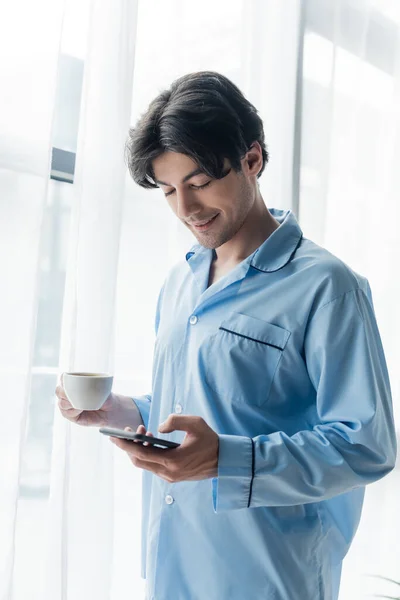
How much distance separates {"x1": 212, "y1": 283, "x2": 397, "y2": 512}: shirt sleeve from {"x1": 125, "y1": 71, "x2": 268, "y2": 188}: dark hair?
0.33m

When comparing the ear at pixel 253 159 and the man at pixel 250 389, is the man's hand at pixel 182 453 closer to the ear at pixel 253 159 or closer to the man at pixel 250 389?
the man at pixel 250 389

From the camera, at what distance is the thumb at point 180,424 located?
931mm

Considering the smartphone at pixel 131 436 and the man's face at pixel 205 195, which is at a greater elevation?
the man's face at pixel 205 195

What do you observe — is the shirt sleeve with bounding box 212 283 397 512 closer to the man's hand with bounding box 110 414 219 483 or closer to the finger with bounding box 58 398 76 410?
the man's hand with bounding box 110 414 219 483

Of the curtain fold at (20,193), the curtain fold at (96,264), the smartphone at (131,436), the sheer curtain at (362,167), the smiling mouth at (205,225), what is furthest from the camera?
the sheer curtain at (362,167)

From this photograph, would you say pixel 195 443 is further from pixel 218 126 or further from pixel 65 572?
pixel 65 572

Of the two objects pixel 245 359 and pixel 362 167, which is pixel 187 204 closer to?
pixel 245 359

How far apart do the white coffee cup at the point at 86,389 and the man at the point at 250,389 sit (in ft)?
0.29

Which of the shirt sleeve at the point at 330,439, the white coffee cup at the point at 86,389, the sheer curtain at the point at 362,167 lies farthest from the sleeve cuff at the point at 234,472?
the sheer curtain at the point at 362,167

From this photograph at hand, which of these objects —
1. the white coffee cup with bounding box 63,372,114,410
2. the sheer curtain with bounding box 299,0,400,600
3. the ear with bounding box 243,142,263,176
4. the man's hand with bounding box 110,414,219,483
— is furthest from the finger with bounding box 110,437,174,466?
the sheer curtain with bounding box 299,0,400,600

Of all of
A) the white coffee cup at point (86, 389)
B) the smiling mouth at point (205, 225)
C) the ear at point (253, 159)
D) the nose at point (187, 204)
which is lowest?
the white coffee cup at point (86, 389)

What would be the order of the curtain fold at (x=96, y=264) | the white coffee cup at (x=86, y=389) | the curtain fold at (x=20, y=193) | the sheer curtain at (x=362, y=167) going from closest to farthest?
1. the white coffee cup at (x=86, y=389)
2. the curtain fold at (x=20, y=193)
3. the curtain fold at (x=96, y=264)
4. the sheer curtain at (x=362, y=167)

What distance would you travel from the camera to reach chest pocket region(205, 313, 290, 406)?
1.14 m

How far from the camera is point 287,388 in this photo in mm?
1144
